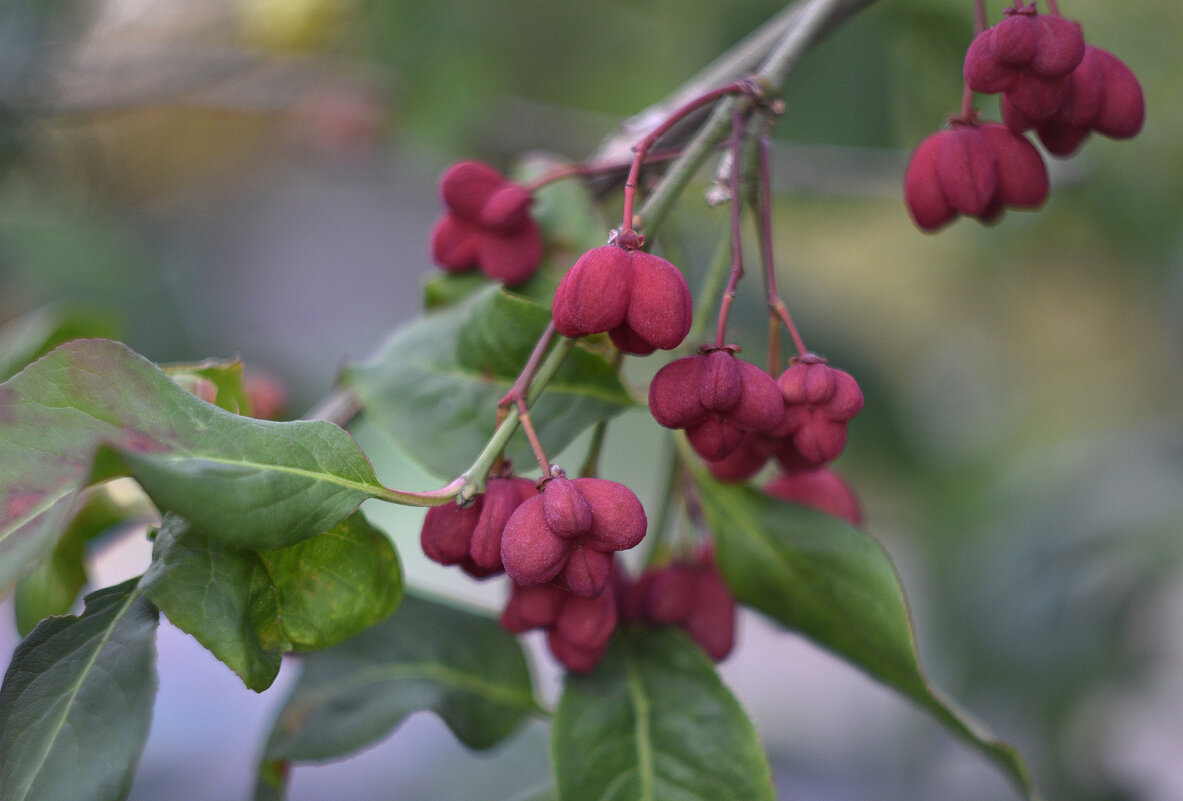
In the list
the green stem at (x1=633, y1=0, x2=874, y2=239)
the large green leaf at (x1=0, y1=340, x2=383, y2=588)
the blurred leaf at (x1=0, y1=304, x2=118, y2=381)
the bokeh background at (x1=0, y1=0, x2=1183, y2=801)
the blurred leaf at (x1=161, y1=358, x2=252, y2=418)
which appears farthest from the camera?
the bokeh background at (x1=0, y1=0, x2=1183, y2=801)

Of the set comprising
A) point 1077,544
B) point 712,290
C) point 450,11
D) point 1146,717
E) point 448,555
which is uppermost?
point 450,11

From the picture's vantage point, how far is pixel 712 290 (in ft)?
2.07

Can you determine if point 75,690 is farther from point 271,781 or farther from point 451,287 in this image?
point 451,287

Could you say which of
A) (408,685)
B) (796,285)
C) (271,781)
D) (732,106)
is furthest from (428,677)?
(796,285)

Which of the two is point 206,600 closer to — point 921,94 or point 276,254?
point 921,94

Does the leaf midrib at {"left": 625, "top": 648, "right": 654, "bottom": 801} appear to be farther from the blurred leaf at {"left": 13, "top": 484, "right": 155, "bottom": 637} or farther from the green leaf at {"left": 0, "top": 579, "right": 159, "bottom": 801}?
the blurred leaf at {"left": 13, "top": 484, "right": 155, "bottom": 637}

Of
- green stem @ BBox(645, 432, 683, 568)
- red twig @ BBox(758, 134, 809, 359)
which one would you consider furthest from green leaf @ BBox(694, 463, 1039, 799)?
red twig @ BBox(758, 134, 809, 359)

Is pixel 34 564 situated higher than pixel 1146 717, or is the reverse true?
pixel 34 564

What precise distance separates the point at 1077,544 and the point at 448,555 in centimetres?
122

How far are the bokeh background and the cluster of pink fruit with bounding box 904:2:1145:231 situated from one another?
418mm

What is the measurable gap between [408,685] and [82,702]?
0.26 metres

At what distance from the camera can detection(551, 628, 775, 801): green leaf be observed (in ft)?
1.93

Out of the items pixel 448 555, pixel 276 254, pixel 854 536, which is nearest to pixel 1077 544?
pixel 854 536

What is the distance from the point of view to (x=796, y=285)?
6.88 ft
